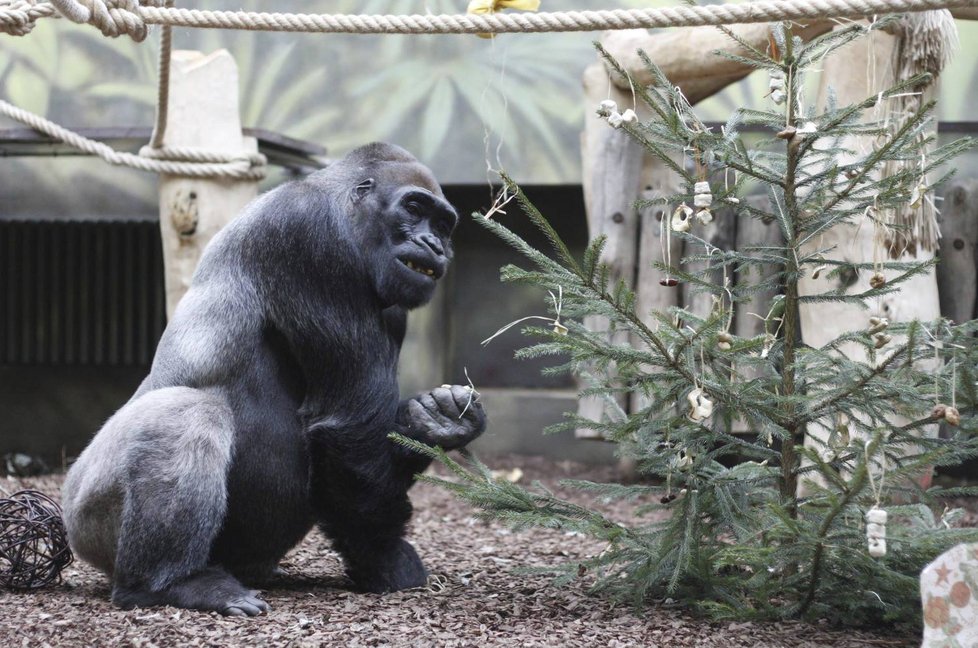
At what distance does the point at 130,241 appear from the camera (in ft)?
25.1

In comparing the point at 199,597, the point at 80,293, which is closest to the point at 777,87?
the point at 199,597

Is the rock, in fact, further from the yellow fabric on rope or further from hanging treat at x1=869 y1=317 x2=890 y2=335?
the yellow fabric on rope

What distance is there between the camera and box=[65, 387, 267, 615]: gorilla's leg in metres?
3.13

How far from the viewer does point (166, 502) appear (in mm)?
3133

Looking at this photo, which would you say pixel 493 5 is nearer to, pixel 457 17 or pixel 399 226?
pixel 399 226

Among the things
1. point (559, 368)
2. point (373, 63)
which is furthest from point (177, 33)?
point (559, 368)

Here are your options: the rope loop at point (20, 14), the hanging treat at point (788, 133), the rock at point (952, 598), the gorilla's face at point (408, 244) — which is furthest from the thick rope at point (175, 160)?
the rock at point (952, 598)

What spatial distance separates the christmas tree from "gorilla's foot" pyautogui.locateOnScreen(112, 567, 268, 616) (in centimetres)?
68

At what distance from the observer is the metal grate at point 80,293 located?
7.64m

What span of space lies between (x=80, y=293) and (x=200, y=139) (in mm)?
2709

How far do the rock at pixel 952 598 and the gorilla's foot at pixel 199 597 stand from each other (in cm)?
185

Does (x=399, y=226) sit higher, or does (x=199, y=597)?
(x=399, y=226)

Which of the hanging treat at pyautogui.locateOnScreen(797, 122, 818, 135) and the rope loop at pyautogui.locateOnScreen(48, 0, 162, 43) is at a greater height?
the rope loop at pyautogui.locateOnScreen(48, 0, 162, 43)

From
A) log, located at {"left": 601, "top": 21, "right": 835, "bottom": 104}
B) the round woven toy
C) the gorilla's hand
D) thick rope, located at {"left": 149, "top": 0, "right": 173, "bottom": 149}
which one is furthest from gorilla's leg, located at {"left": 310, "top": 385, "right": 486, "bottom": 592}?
log, located at {"left": 601, "top": 21, "right": 835, "bottom": 104}
